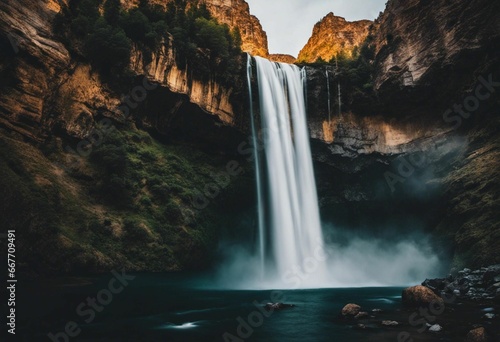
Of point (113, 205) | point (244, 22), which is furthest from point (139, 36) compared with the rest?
point (244, 22)

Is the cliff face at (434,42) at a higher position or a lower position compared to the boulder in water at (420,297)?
higher

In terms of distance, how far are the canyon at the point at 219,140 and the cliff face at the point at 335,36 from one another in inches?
1218

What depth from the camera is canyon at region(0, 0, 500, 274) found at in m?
22.6

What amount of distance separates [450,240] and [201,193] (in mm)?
21163

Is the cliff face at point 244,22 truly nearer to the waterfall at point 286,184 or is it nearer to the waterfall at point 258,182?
the waterfall at point 286,184

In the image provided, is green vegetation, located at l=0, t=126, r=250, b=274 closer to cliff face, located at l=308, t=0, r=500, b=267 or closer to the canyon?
the canyon

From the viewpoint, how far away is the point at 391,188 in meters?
34.2

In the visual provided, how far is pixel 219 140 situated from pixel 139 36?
12032mm

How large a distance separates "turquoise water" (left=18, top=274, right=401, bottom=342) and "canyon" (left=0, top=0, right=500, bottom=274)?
573cm

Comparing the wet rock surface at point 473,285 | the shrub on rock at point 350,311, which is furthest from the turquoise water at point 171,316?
the wet rock surface at point 473,285

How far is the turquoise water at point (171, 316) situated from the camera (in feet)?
32.4

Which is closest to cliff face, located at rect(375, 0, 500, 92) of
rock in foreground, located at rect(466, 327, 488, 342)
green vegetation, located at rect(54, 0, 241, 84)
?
green vegetation, located at rect(54, 0, 241, 84)

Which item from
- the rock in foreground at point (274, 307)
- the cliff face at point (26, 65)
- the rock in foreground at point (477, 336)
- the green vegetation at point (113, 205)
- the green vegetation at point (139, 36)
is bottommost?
Answer: the rock in foreground at point (477, 336)

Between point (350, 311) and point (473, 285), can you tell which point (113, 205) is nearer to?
point (350, 311)
